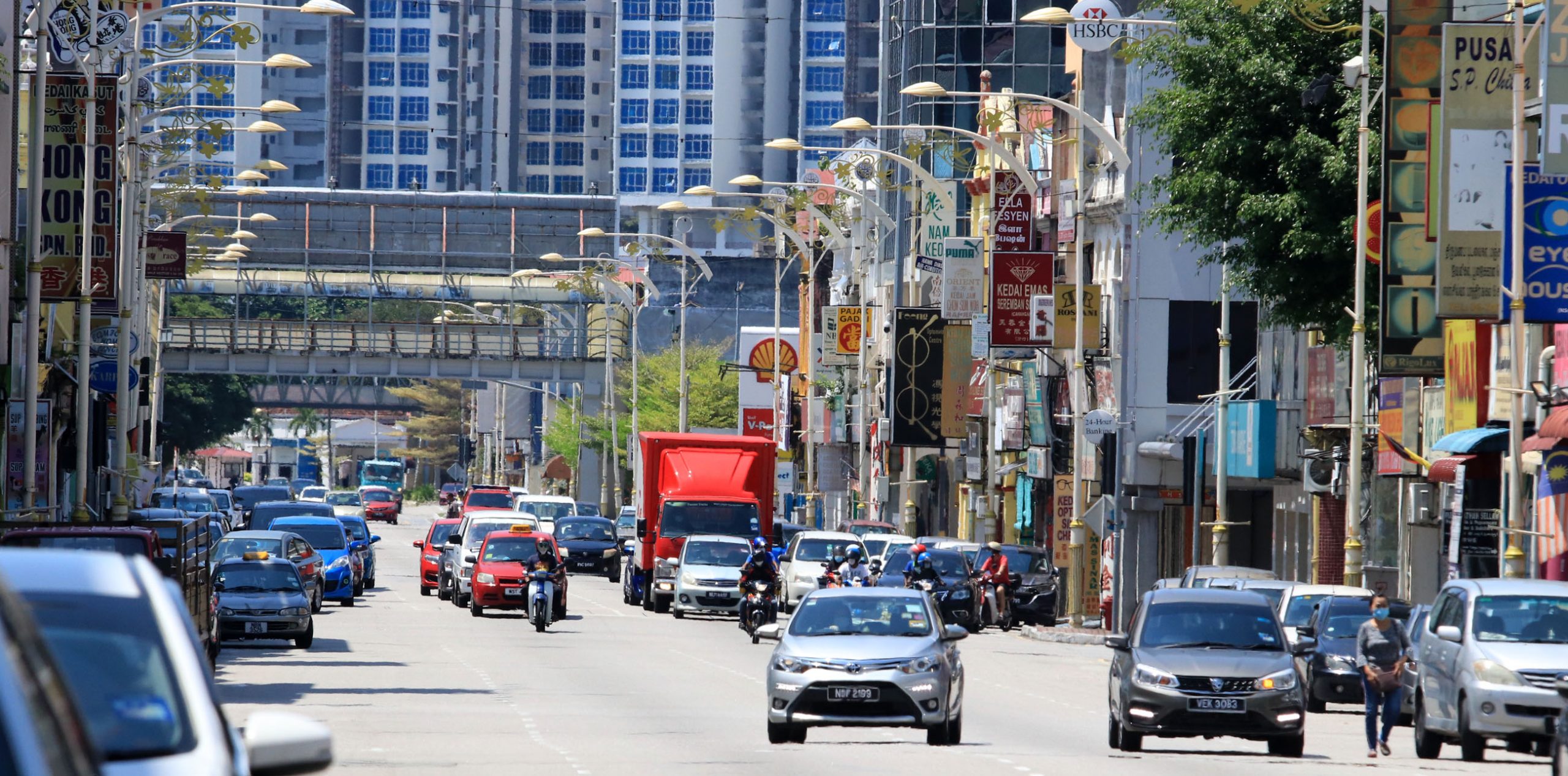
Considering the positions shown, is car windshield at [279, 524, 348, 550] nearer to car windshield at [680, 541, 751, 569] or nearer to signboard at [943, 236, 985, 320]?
car windshield at [680, 541, 751, 569]

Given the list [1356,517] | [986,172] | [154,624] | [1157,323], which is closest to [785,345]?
[986,172]

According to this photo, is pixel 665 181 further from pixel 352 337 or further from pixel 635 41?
pixel 352 337

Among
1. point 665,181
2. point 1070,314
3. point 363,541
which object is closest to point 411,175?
point 665,181

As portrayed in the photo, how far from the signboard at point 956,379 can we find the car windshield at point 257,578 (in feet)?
119

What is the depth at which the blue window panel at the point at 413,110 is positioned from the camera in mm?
194750

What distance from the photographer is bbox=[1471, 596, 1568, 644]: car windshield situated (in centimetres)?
2089

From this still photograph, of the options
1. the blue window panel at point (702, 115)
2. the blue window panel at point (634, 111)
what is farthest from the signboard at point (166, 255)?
the blue window panel at point (634, 111)

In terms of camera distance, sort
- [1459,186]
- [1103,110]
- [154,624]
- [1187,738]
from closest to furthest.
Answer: [154,624], [1187,738], [1459,186], [1103,110]

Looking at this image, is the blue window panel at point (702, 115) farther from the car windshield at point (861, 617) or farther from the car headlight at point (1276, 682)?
the car headlight at point (1276, 682)

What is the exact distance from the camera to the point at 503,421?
6658 inches

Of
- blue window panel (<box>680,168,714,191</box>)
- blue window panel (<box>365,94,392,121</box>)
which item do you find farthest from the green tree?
blue window panel (<box>365,94,392,121</box>)

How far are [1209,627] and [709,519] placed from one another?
2749cm

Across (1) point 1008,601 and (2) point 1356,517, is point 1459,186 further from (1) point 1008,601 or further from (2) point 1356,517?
(1) point 1008,601

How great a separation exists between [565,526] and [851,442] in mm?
27316
